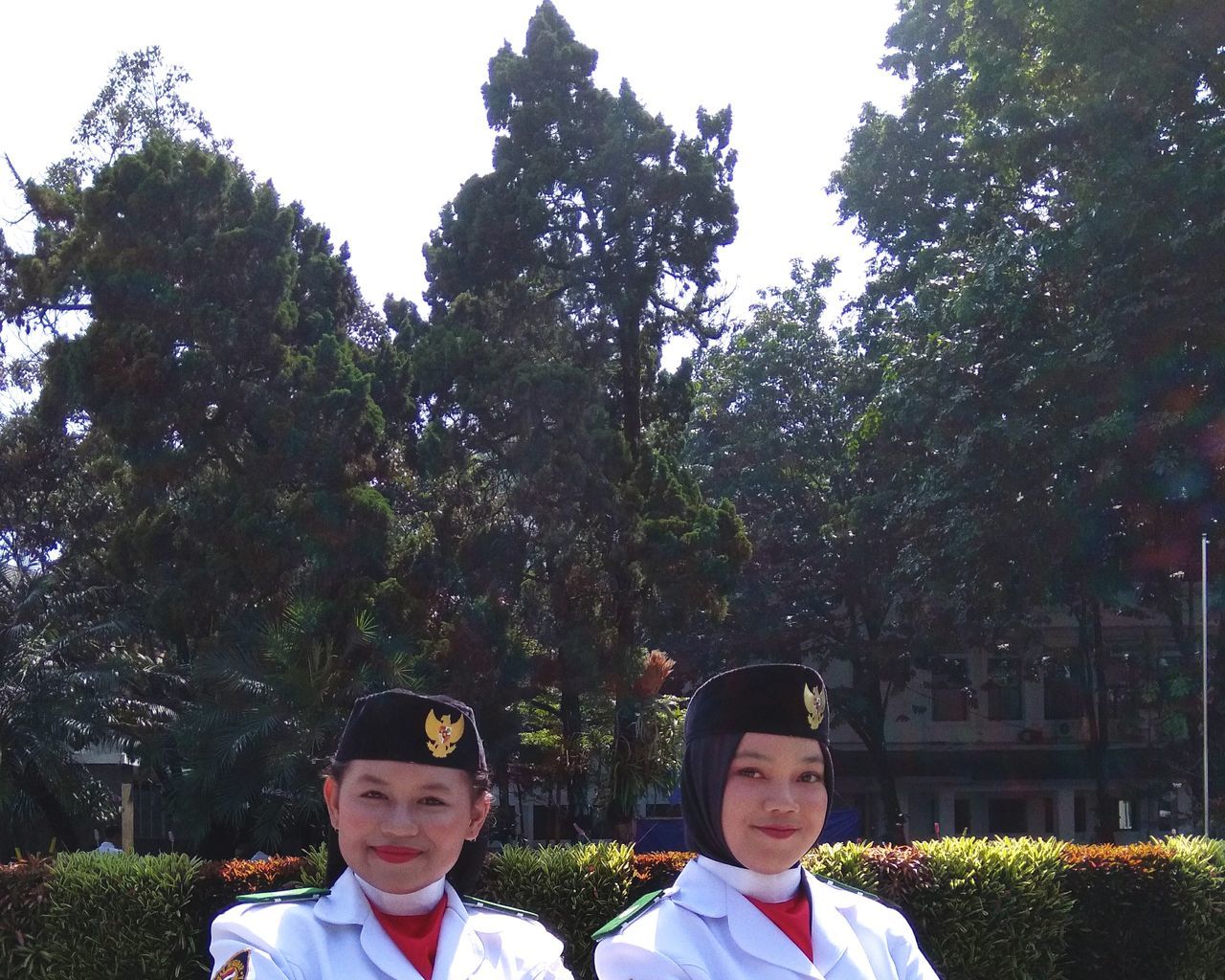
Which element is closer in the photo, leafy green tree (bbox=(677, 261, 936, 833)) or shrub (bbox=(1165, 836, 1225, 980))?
shrub (bbox=(1165, 836, 1225, 980))

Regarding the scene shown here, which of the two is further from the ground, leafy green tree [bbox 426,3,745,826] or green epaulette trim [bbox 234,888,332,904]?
leafy green tree [bbox 426,3,745,826]

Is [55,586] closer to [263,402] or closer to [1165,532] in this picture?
[263,402]

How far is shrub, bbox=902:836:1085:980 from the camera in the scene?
7.62 m

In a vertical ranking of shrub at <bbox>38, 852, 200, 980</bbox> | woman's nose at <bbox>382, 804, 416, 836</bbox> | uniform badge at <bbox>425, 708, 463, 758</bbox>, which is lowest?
shrub at <bbox>38, 852, 200, 980</bbox>

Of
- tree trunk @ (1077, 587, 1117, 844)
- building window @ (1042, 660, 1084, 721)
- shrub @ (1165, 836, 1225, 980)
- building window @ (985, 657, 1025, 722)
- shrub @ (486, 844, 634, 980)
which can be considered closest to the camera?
shrub @ (486, 844, 634, 980)

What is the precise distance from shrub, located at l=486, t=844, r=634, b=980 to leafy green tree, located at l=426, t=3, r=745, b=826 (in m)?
11.5

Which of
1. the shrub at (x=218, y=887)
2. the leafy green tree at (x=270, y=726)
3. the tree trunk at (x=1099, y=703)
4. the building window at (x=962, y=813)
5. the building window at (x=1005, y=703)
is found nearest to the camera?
the shrub at (x=218, y=887)

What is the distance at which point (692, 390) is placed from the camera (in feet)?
71.2

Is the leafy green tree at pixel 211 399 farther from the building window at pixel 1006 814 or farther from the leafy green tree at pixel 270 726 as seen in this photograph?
the building window at pixel 1006 814

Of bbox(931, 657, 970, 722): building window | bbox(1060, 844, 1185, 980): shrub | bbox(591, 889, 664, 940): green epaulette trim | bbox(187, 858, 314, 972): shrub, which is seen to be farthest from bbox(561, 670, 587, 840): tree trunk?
bbox(591, 889, 664, 940): green epaulette trim

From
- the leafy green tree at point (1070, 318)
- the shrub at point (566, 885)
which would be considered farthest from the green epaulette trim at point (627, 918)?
the leafy green tree at point (1070, 318)

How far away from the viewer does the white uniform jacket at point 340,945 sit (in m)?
2.62

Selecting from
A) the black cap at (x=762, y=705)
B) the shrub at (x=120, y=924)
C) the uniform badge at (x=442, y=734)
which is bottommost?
the shrub at (x=120, y=924)

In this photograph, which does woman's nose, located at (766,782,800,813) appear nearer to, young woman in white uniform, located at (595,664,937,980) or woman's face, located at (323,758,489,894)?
young woman in white uniform, located at (595,664,937,980)
